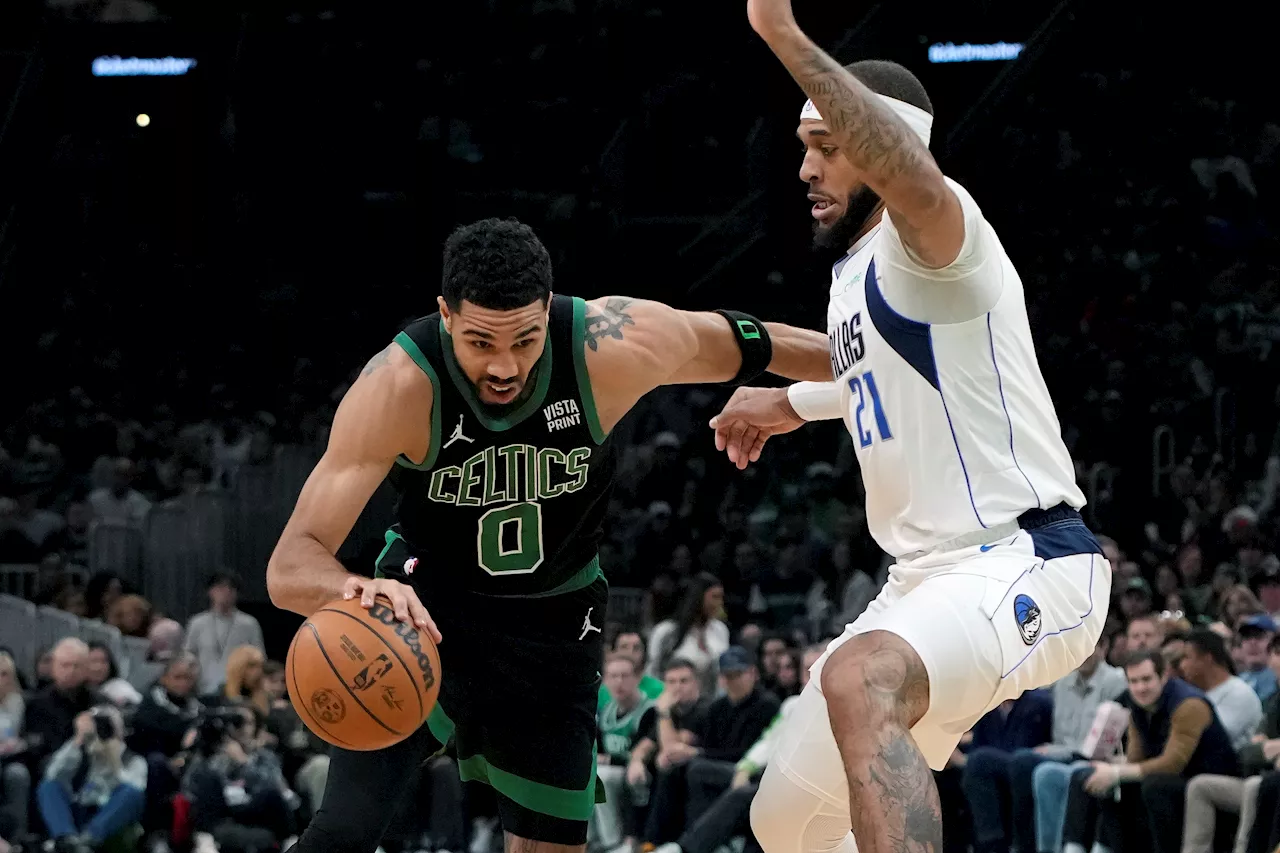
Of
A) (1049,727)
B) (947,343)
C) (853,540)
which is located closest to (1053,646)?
(947,343)

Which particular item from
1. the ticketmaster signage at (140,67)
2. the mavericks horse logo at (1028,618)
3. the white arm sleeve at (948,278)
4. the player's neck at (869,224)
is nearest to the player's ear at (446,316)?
the player's neck at (869,224)

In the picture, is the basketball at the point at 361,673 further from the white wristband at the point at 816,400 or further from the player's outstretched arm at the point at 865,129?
the player's outstretched arm at the point at 865,129

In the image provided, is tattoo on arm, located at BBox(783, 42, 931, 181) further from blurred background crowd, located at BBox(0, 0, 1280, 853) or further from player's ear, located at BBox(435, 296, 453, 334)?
blurred background crowd, located at BBox(0, 0, 1280, 853)

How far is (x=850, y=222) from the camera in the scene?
181 inches

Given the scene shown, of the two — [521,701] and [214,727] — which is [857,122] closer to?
[521,701]

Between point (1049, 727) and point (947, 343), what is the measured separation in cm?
608

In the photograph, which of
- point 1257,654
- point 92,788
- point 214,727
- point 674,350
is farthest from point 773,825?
point 92,788

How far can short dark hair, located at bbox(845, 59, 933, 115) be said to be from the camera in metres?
4.45

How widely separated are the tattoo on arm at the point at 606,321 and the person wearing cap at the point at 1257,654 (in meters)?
5.67

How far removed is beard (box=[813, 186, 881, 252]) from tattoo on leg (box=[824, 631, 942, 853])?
4.02ft

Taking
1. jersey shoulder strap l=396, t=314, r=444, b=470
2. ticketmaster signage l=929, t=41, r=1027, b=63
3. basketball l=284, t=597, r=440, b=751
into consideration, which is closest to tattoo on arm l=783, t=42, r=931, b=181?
jersey shoulder strap l=396, t=314, r=444, b=470

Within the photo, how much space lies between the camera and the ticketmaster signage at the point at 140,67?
21031mm

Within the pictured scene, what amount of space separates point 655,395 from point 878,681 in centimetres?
1313

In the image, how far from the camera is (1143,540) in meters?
13.9
